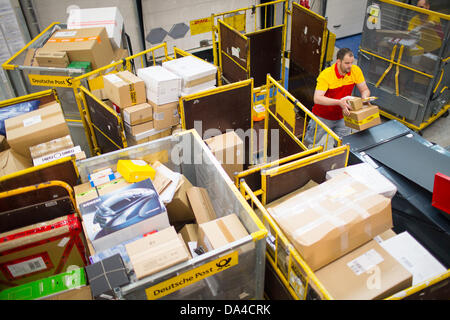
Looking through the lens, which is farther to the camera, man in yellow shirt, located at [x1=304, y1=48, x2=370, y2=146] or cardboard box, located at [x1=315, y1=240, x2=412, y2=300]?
man in yellow shirt, located at [x1=304, y1=48, x2=370, y2=146]

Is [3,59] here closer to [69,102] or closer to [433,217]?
[69,102]

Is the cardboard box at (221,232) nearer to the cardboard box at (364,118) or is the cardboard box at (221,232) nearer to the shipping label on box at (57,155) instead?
the shipping label on box at (57,155)

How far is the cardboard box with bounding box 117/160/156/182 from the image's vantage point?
3078mm

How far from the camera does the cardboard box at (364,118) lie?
13.2 ft

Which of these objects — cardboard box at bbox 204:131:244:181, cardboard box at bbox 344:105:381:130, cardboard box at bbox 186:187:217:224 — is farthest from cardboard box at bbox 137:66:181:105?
cardboard box at bbox 344:105:381:130

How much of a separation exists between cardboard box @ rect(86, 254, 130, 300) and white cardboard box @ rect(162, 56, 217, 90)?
2.74 m

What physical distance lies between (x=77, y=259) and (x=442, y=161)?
11.6 ft

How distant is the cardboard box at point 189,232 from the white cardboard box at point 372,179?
130 cm

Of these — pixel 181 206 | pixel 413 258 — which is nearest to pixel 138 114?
pixel 181 206

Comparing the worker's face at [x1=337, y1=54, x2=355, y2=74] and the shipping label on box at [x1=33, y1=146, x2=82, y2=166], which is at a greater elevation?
the worker's face at [x1=337, y1=54, x2=355, y2=74]

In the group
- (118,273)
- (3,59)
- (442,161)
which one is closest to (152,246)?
(118,273)

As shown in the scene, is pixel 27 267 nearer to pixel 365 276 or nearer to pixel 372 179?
pixel 365 276

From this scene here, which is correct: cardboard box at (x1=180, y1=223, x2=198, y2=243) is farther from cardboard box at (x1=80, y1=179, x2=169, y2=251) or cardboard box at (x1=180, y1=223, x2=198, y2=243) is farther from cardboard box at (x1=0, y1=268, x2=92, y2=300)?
cardboard box at (x1=0, y1=268, x2=92, y2=300)

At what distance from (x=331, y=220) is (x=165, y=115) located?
107 inches
